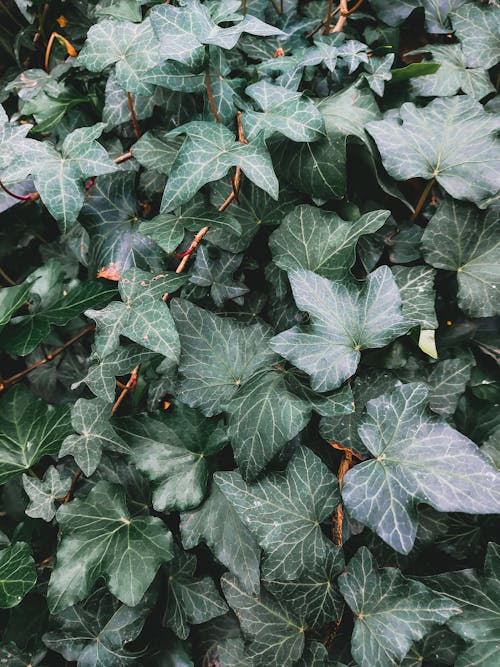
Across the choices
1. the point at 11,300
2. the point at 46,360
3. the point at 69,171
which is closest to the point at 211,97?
the point at 69,171

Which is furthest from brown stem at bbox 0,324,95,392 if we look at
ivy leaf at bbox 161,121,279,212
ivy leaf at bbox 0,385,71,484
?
ivy leaf at bbox 161,121,279,212

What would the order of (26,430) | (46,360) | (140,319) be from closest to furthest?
(140,319) < (26,430) < (46,360)

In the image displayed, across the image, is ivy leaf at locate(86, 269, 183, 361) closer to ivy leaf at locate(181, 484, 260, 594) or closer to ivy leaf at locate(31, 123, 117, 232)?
ivy leaf at locate(31, 123, 117, 232)

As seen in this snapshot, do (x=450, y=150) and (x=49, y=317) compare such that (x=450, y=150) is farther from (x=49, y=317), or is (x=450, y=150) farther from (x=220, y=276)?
(x=49, y=317)

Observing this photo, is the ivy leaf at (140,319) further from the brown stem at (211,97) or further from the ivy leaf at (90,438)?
the brown stem at (211,97)

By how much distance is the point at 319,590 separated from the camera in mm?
793

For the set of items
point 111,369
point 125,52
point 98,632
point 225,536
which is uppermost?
point 125,52

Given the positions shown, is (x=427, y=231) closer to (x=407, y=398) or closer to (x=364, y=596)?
(x=407, y=398)

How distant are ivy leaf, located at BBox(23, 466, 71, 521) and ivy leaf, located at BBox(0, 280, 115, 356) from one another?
218mm

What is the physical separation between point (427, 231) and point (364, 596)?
558 millimetres

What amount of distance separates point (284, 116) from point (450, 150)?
27cm

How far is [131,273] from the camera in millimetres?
886

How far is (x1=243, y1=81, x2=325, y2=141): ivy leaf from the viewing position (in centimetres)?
86


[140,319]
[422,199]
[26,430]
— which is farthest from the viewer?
[26,430]
